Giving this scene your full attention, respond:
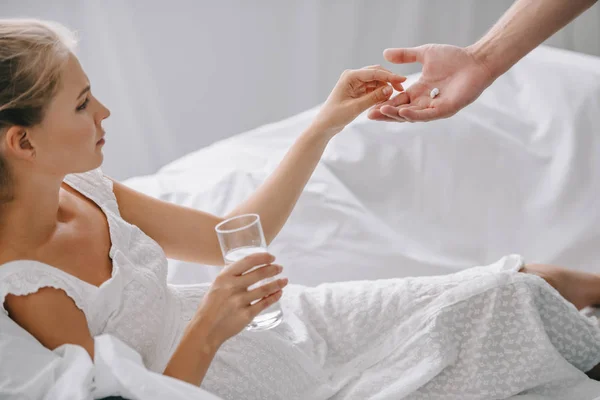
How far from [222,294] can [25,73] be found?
541 mm

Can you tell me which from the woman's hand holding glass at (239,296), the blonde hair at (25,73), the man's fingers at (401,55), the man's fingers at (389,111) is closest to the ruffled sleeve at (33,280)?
the blonde hair at (25,73)

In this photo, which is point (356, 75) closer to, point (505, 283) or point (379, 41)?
point (505, 283)

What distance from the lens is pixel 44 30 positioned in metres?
1.46

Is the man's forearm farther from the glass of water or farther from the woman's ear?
the woman's ear

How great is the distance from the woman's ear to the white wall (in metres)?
2.12

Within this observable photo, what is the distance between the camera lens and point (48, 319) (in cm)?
137

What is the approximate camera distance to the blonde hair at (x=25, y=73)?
1.39m

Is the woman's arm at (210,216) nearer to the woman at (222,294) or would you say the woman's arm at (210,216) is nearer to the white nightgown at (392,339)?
the woman at (222,294)

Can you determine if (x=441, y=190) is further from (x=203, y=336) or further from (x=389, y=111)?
(x=203, y=336)

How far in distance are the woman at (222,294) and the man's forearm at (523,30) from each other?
0.94ft

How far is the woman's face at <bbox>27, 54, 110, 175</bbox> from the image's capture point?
1.44m

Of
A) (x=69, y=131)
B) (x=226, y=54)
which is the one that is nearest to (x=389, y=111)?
(x=69, y=131)

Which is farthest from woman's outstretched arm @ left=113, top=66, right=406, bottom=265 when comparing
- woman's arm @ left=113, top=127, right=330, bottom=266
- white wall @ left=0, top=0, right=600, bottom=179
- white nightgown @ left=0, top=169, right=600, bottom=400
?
white wall @ left=0, top=0, right=600, bottom=179

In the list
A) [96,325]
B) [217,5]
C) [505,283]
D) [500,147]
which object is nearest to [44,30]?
[96,325]
